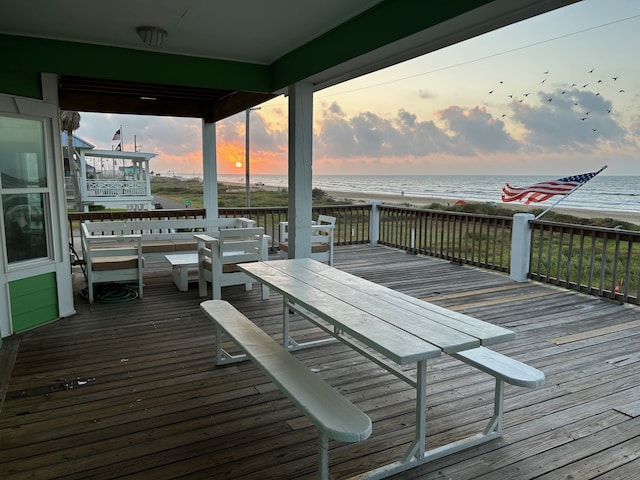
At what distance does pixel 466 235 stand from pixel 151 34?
17.1 ft

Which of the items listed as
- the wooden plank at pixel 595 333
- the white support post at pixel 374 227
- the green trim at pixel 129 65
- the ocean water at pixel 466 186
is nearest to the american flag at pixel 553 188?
the white support post at pixel 374 227

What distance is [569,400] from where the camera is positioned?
2.62m

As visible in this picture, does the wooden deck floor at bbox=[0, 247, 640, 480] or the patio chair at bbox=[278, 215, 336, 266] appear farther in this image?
the patio chair at bbox=[278, 215, 336, 266]

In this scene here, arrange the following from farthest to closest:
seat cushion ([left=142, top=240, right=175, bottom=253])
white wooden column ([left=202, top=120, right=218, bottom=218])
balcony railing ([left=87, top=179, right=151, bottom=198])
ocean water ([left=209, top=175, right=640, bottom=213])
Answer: ocean water ([left=209, top=175, right=640, bottom=213]), balcony railing ([left=87, top=179, right=151, bottom=198]), white wooden column ([left=202, top=120, right=218, bottom=218]), seat cushion ([left=142, top=240, right=175, bottom=253])

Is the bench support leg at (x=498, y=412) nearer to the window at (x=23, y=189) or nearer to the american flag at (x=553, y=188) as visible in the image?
the window at (x=23, y=189)

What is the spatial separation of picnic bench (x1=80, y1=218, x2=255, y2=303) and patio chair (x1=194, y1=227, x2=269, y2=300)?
0.69 m

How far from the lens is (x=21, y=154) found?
374cm

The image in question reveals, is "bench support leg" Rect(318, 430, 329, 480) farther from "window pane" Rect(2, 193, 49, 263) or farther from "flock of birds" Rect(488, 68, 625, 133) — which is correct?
"flock of birds" Rect(488, 68, 625, 133)

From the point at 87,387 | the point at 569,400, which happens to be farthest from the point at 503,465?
the point at 87,387

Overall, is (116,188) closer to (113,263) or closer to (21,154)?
(113,263)

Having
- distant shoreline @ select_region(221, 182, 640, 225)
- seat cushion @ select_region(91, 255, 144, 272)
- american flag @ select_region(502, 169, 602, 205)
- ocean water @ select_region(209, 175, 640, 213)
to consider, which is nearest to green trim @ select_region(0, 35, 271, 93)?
seat cushion @ select_region(91, 255, 144, 272)

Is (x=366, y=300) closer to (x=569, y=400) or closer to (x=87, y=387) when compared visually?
(x=569, y=400)

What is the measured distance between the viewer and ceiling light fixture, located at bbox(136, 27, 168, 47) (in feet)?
11.1

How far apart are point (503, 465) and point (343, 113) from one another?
32427 millimetres
